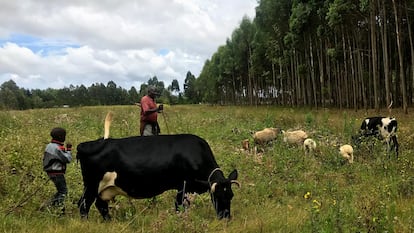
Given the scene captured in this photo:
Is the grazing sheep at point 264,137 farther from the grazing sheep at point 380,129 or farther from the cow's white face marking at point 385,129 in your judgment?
the cow's white face marking at point 385,129

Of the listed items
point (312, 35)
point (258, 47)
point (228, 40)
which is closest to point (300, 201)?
point (312, 35)

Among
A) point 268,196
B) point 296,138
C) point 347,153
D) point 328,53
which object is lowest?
point 268,196

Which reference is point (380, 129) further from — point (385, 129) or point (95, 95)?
point (95, 95)

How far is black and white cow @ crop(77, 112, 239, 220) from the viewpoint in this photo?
7.41m

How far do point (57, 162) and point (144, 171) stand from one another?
1450 millimetres

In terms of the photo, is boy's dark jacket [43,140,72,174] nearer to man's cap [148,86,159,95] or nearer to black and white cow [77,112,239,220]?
black and white cow [77,112,239,220]

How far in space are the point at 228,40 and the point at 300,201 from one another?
2511 inches

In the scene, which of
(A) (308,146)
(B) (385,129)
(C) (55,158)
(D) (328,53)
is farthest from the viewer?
(D) (328,53)

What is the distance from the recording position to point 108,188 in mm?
7492

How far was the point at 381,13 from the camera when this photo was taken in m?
27.9

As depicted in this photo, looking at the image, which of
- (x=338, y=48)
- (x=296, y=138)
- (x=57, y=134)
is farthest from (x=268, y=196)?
(x=338, y=48)

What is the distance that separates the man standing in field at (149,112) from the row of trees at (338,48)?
18.4m

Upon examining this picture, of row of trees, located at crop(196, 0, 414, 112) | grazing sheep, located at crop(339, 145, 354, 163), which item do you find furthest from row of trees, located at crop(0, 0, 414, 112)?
grazing sheep, located at crop(339, 145, 354, 163)

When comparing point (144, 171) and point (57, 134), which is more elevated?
point (57, 134)
